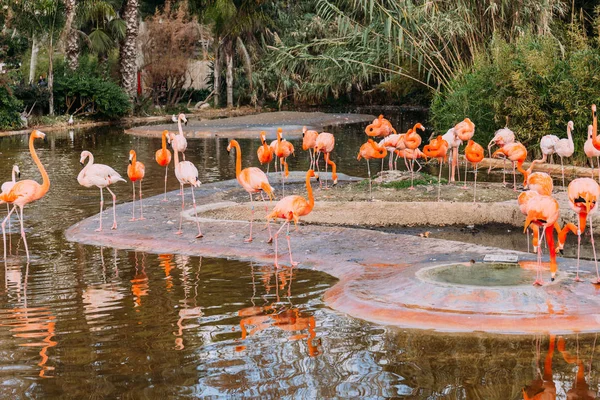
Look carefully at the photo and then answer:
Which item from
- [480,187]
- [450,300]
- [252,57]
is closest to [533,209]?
[450,300]

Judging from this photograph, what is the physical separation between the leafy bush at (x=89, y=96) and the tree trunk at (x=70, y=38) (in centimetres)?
64

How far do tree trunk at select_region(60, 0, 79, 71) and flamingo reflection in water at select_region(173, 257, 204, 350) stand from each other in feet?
77.1

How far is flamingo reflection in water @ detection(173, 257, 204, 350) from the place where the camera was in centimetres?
679

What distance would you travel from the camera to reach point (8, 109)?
28781 millimetres

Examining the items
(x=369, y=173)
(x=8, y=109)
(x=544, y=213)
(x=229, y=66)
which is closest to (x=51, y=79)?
(x=8, y=109)

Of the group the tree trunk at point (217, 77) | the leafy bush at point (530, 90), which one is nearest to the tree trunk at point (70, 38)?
the tree trunk at point (217, 77)

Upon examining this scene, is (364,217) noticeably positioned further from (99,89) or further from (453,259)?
(99,89)

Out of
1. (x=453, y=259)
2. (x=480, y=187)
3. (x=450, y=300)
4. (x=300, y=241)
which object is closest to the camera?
(x=450, y=300)

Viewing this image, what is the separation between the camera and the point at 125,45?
3341 centimetres

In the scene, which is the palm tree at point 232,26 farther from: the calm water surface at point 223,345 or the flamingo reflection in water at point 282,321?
the flamingo reflection in water at point 282,321

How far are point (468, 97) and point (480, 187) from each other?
545 centimetres

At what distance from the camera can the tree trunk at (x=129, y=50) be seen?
32531 mm

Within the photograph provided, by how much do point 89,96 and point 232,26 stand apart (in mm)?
6783

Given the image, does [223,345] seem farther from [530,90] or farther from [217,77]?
[217,77]
